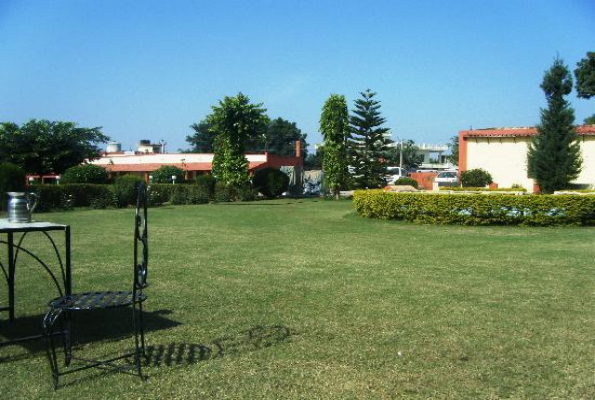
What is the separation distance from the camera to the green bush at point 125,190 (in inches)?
877

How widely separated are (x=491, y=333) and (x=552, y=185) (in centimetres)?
1805

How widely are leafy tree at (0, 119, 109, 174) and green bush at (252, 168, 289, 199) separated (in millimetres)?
10818

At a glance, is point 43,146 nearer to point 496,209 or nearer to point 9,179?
point 9,179

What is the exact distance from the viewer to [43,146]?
32.0 m

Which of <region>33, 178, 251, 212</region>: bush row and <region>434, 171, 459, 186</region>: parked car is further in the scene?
<region>434, 171, 459, 186</region>: parked car

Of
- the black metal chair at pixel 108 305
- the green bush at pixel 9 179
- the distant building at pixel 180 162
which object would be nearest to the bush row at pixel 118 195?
the green bush at pixel 9 179

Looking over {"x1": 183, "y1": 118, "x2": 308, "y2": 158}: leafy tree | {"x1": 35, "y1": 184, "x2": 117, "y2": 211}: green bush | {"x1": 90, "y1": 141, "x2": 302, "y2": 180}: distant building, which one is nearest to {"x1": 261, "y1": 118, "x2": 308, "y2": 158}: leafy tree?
{"x1": 183, "y1": 118, "x2": 308, "y2": 158}: leafy tree

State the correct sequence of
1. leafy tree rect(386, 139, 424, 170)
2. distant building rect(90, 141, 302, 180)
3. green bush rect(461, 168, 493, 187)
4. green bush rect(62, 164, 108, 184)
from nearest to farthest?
green bush rect(62, 164, 108, 184) → green bush rect(461, 168, 493, 187) → distant building rect(90, 141, 302, 180) → leafy tree rect(386, 139, 424, 170)

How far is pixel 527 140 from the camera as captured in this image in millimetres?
28750

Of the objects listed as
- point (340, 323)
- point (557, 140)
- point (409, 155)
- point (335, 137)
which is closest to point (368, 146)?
point (335, 137)

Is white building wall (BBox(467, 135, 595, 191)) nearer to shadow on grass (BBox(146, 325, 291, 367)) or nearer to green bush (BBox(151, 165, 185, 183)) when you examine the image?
green bush (BBox(151, 165, 185, 183))

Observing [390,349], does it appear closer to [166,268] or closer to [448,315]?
[448,315]

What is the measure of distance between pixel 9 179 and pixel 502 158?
22744 millimetres

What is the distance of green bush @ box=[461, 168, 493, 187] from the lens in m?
29.2
